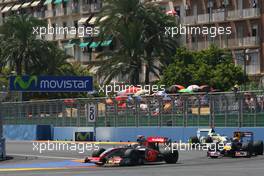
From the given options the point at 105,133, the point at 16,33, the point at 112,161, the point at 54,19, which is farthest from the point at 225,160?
the point at 54,19

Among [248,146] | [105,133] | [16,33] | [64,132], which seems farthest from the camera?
[16,33]

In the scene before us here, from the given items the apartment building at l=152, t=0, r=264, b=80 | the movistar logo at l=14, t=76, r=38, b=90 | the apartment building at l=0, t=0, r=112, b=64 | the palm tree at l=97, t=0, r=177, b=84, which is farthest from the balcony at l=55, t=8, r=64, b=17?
the movistar logo at l=14, t=76, r=38, b=90

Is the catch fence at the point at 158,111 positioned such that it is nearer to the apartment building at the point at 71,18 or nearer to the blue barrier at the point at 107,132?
the blue barrier at the point at 107,132

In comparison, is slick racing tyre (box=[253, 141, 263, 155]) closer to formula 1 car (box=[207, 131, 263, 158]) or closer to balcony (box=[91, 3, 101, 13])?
formula 1 car (box=[207, 131, 263, 158])

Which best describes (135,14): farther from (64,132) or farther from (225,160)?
(225,160)

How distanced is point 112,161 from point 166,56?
1508 inches

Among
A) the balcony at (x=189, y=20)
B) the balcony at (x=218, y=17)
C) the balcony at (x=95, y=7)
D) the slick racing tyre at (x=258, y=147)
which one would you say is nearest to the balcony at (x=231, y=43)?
the balcony at (x=218, y=17)

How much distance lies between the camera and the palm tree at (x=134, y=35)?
60031 millimetres

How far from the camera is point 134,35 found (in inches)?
2355

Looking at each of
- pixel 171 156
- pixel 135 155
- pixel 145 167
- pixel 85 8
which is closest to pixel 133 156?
pixel 135 155

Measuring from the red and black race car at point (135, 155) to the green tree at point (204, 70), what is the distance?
1462 inches

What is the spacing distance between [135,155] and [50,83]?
19782mm

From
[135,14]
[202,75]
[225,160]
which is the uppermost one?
[135,14]

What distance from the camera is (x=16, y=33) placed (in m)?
67.1
